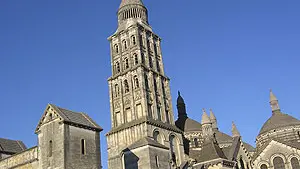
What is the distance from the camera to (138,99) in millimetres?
50500

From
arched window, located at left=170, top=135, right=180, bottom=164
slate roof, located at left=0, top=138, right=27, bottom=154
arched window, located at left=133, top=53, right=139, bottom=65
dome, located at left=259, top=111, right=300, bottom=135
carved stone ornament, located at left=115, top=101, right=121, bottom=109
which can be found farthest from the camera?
dome, located at left=259, top=111, right=300, bottom=135

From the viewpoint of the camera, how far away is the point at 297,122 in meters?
64.0

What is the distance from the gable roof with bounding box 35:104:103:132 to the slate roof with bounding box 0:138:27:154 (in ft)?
31.8

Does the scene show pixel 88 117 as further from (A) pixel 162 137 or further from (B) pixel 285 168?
(B) pixel 285 168

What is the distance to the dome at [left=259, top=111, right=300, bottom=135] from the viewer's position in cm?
6400

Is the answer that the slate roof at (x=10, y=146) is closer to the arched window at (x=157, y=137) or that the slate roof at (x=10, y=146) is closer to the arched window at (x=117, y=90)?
the arched window at (x=117, y=90)

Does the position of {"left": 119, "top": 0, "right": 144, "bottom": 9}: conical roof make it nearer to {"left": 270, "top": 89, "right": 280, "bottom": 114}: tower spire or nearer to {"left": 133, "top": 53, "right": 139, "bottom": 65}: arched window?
{"left": 133, "top": 53, "right": 139, "bottom": 65}: arched window

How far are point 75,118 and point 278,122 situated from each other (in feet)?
149

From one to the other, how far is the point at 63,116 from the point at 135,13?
32696mm

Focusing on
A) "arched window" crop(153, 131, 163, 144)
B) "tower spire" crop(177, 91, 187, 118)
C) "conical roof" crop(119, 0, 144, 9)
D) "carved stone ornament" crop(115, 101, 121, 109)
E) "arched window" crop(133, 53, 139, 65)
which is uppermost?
"conical roof" crop(119, 0, 144, 9)

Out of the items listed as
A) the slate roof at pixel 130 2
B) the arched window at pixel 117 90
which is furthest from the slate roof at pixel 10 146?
the slate roof at pixel 130 2

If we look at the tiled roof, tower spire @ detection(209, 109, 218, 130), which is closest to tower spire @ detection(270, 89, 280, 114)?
tower spire @ detection(209, 109, 218, 130)

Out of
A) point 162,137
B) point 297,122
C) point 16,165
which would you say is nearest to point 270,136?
point 297,122

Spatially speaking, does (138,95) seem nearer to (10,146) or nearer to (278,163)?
(10,146)
